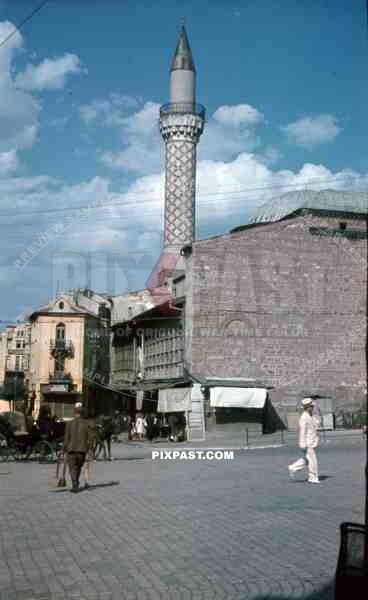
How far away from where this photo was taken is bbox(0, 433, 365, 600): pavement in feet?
20.3

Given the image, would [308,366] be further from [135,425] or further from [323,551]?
[323,551]

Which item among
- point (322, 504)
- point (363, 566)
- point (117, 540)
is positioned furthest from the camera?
point (322, 504)

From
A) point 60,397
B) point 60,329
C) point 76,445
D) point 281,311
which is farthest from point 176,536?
point 60,329

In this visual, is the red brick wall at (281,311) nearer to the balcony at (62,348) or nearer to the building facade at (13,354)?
the balcony at (62,348)

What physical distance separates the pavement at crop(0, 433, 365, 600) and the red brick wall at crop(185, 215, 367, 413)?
61.4 ft

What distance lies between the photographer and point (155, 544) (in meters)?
7.89

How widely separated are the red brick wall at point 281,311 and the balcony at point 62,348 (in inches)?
780

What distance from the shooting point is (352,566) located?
4.47 metres

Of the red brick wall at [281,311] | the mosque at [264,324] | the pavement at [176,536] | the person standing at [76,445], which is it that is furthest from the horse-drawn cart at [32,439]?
the red brick wall at [281,311]

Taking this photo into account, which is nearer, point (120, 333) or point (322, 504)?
point (322, 504)

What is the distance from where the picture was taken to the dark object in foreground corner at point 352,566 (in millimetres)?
4371

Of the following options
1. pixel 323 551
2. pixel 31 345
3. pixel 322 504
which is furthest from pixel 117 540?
pixel 31 345

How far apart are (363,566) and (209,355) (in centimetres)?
2916

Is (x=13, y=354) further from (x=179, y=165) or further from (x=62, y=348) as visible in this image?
(x=179, y=165)
